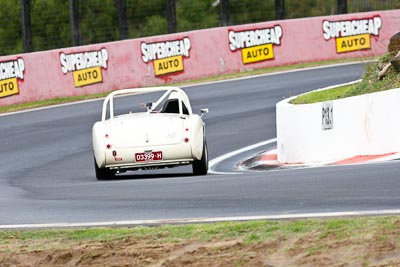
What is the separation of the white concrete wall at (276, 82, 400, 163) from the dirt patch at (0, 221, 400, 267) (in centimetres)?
684

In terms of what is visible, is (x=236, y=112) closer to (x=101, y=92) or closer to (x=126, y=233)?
(x=101, y=92)

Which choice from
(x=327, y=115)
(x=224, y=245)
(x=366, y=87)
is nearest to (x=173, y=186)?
(x=327, y=115)

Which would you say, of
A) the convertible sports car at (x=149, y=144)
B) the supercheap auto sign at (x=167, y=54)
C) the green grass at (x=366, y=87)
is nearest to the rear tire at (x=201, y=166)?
the convertible sports car at (x=149, y=144)

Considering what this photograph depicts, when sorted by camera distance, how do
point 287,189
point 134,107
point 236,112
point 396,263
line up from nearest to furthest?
1. point 396,263
2. point 287,189
3. point 236,112
4. point 134,107

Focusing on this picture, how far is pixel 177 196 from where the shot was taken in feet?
38.3

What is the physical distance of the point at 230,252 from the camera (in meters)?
7.87

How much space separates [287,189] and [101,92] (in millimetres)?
19960

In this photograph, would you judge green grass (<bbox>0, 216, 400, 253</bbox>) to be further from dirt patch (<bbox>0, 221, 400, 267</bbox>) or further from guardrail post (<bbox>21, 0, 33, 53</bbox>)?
guardrail post (<bbox>21, 0, 33, 53</bbox>)

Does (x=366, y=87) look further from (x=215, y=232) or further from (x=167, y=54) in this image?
(x=167, y=54)

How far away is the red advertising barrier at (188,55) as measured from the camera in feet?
96.6

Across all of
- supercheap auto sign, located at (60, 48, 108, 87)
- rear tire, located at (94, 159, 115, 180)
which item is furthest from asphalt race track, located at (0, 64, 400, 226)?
supercheap auto sign, located at (60, 48, 108, 87)

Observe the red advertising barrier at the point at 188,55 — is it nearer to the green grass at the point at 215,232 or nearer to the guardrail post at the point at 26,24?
the guardrail post at the point at 26,24

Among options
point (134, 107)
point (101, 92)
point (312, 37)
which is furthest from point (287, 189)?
point (312, 37)

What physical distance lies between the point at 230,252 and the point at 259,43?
26204 mm
